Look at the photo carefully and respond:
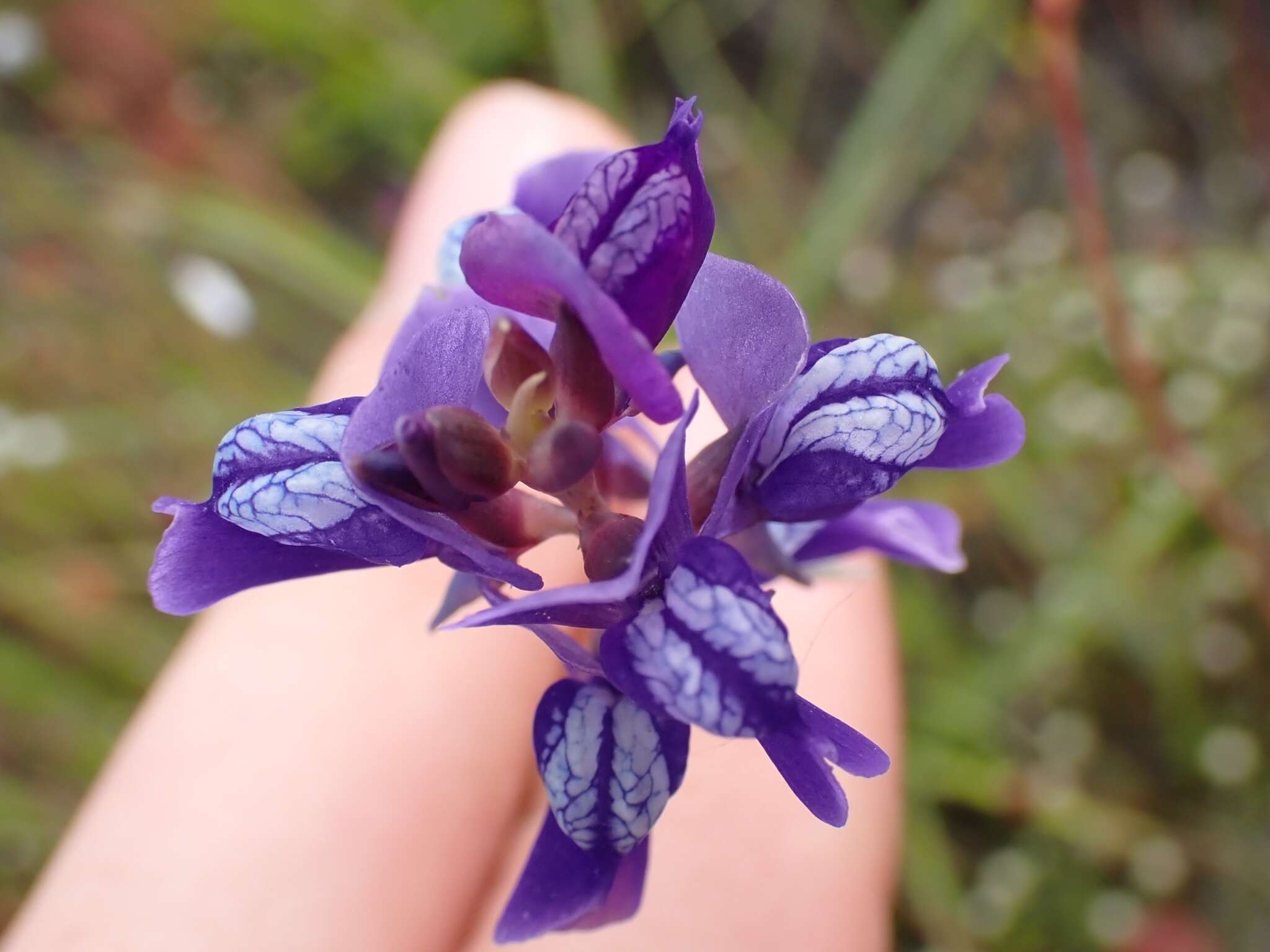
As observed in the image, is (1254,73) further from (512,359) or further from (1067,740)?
(512,359)

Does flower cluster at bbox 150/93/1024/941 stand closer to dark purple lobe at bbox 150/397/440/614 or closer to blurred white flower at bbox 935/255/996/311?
dark purple lobe at bbox 150/397/440/614

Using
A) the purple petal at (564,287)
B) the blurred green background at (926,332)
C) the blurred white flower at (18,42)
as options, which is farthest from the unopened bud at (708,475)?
the blurred white flower at (18,42)

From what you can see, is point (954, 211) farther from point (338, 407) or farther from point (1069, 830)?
point (338, 407)

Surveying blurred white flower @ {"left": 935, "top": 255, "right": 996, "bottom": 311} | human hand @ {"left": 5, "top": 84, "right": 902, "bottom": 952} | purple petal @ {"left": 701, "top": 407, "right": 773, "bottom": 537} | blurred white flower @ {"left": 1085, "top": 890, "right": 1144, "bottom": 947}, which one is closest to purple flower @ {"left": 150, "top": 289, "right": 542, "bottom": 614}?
purple petal @ {"left": 701, "top": 407, "right": 773, "bottom": 537}

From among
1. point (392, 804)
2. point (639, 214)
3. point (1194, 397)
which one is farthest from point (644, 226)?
point (1194, 397)

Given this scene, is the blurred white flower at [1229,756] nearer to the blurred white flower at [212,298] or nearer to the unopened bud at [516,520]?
the unopened bud at [516,520]

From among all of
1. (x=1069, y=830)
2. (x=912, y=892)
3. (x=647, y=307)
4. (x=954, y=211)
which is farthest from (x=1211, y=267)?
(x=647, y=307)
